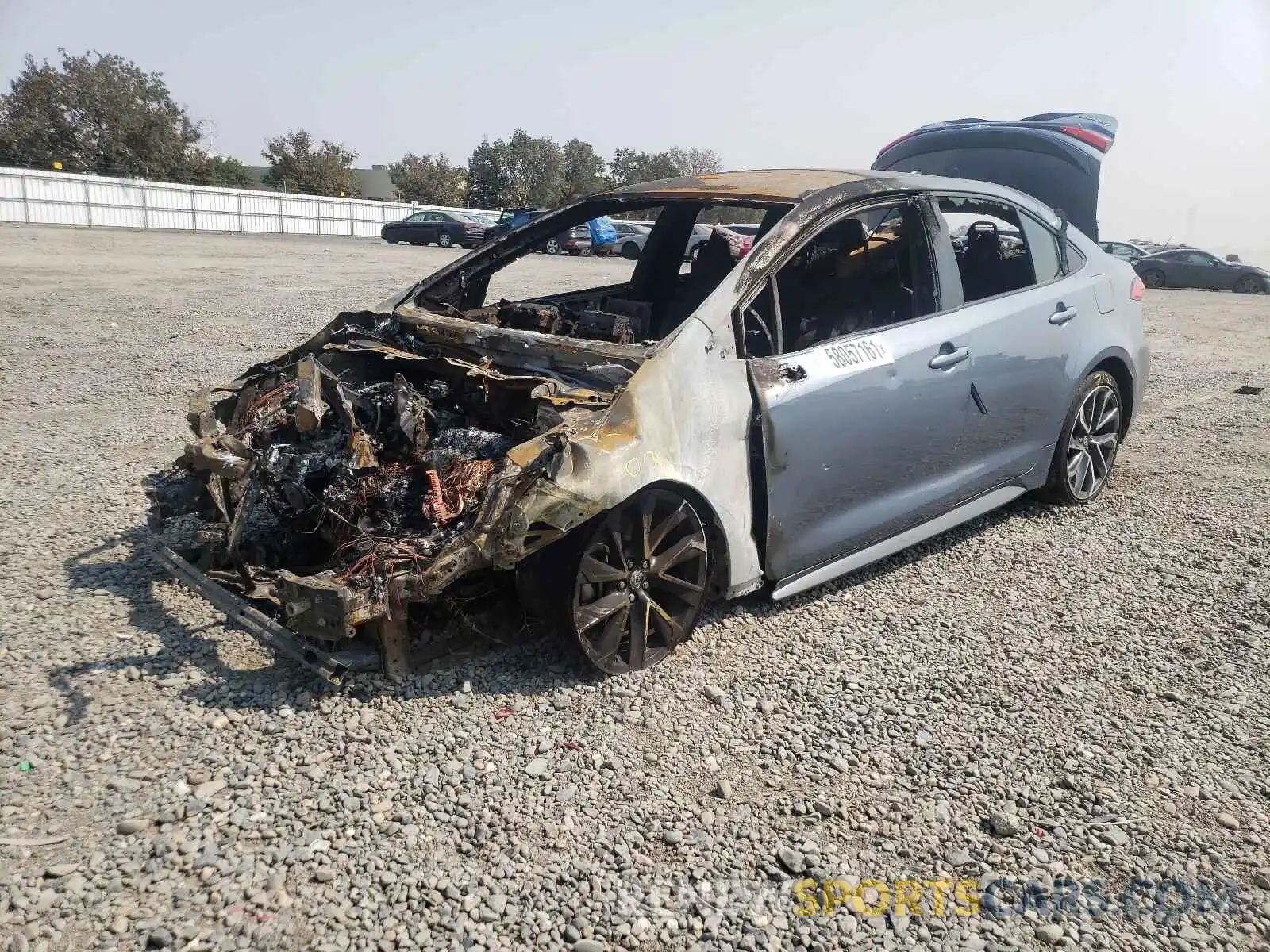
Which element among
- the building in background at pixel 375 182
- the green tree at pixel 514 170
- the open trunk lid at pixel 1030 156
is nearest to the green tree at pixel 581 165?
the green tree at pixel 514 170

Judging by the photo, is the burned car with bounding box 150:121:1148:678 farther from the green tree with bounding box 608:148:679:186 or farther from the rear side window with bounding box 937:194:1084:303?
the green tree with bounding box 608:148:679:186

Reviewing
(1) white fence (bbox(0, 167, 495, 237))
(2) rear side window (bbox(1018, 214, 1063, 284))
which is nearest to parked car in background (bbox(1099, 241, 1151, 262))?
(1) white fence (bbox(0, 167, 495, 237))

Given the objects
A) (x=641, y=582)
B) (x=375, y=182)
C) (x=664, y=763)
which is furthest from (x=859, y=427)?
(x=375, y=182)

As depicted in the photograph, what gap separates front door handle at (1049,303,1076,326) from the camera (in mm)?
5008

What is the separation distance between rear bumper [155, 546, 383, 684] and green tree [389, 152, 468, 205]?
2528 inches

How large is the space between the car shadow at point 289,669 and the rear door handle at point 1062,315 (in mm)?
2175

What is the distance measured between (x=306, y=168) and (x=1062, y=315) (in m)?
62.6

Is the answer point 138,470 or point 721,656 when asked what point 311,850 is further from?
point 138,470

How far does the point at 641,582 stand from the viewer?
11.6 ft

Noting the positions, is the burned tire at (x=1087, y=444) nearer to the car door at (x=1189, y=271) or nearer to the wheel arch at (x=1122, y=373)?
the wheel arch at (x=1122, y=373)

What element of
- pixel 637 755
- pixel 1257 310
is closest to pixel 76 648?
pixel 637 755

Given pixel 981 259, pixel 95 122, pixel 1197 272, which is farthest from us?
pixel 95 122

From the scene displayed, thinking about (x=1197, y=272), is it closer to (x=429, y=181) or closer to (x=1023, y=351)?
(x=1023, y=351)

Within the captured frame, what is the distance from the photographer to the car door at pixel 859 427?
377 centimetres
